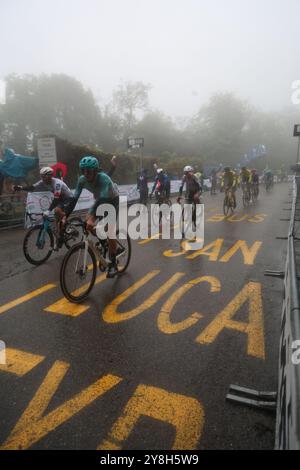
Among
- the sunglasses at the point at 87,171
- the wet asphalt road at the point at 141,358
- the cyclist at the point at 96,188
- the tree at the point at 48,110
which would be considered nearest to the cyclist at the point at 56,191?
the wet asphalt road at the point at 141,358

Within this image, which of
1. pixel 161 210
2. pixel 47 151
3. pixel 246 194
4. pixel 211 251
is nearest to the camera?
pixel 211 251

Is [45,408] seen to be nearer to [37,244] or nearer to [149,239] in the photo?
[37,244]

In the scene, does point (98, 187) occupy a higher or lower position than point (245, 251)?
higher

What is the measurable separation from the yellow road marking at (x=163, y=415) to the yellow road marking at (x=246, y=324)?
0.99 meters

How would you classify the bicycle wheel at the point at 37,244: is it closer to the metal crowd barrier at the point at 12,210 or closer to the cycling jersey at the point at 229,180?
the metal crowd barrier at the point at 12,210

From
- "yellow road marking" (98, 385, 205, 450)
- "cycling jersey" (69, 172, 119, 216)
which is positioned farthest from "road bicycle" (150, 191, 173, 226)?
"yellow road marking" (98, 385, 205, 450)

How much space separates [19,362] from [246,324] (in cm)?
271

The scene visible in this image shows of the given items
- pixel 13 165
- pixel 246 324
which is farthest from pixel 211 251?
pixel 13 165

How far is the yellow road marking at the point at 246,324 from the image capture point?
3518 millimetres

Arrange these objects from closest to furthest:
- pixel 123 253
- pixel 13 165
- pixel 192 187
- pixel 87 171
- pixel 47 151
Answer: pixel 87 171
pixel 123 253
pixel 192 187
pixel 13 165
pixel 47 151

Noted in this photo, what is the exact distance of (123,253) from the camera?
234 inches

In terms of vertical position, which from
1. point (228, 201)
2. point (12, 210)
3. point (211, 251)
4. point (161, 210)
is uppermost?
point (228, 201)

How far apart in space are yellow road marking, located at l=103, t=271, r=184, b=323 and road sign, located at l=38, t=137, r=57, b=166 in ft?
27.2
